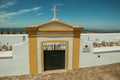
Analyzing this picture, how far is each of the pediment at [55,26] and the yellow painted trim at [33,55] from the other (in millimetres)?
946

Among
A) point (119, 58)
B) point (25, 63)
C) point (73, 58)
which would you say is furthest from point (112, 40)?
point (25, 63)

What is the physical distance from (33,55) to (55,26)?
2585 mm

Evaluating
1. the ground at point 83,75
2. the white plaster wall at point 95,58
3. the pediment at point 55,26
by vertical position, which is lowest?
the ground at point 83,75

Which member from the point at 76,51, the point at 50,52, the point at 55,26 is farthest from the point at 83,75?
the point at 55,26

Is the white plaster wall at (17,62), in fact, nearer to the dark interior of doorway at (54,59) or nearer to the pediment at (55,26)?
the dark interior of doorway at (54,59)

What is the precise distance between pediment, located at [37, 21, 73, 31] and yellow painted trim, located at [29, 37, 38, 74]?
95 cm

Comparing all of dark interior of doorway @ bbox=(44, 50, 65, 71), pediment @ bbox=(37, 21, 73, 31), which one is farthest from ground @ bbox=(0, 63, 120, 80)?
pediment @ bbox=(37, 21, 73, 31)

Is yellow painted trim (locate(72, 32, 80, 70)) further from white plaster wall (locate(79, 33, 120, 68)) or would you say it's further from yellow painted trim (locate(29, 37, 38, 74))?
yellow painted trim (locate(29, 37, 38, 74))

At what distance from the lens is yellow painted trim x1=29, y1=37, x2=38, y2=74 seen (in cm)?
856

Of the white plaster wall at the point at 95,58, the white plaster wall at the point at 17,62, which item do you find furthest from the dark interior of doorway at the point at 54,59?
the white plaster wall at the point at 95,58

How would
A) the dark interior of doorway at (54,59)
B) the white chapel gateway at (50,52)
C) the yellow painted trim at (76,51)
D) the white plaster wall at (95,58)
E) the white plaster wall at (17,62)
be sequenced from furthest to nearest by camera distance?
the white plaster wall at (95,58) < the yellow painted trim at (76,51) < the dark interior of doorway at (54,59) < the white chapel gateway at (50,52) < the white plaster wall at (17,62)

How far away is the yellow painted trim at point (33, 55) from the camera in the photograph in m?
8.56

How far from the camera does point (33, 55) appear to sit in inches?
342

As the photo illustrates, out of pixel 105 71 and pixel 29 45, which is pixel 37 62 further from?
pixel 105 71
